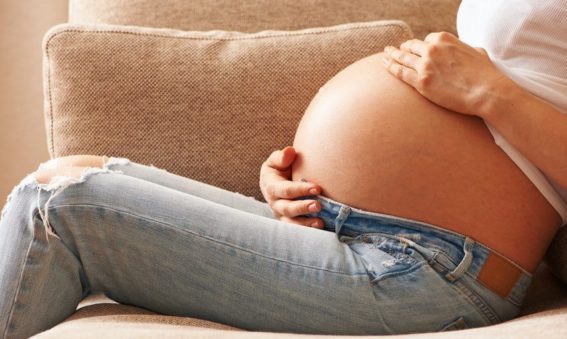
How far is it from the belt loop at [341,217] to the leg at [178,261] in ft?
0.21

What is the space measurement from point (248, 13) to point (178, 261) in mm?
805

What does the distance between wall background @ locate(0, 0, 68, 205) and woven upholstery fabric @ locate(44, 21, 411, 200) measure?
826mm

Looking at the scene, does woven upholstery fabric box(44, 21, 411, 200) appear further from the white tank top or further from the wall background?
the wall background

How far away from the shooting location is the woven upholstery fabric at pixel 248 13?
1.60 m

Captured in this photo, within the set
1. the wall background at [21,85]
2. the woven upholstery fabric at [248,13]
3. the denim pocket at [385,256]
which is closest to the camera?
the denim pocket at [385,256]

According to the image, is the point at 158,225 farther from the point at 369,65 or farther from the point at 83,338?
the point at 369,65

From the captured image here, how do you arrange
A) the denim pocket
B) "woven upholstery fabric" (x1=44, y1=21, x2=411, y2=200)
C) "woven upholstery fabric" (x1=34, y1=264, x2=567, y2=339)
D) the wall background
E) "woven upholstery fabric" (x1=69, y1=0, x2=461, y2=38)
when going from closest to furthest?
"woven upholstery fabric" (x1=34, y1=264, x2=567, y2=339) → the denim pocket → "woven upholstery fabric" (x1=44, y1=21, x2=411, y2=200) → "woven upholstery fabric" (x1=69, y1=0, x2=461, y2=38) → the wall background

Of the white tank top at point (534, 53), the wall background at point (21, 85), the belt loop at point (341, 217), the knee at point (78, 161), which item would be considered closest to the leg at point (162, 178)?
the knee at point (78, 161)

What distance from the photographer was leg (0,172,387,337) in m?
0.96

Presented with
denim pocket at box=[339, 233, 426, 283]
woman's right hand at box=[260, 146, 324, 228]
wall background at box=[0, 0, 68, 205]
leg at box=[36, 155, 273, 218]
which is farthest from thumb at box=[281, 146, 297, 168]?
wall background at box=[0, 0, 68, 205]

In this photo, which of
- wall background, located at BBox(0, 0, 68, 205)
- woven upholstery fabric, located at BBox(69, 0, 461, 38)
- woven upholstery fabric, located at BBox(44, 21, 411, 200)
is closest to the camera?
woven upholstery fabric, located at BBox(44, 21, 411, 200)

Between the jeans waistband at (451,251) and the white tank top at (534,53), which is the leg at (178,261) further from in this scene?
the white tank top at (534,53)

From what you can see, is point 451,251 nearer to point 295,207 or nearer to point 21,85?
point 295,207

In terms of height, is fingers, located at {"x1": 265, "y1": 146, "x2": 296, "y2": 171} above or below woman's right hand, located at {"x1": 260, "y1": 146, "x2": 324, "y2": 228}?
above
